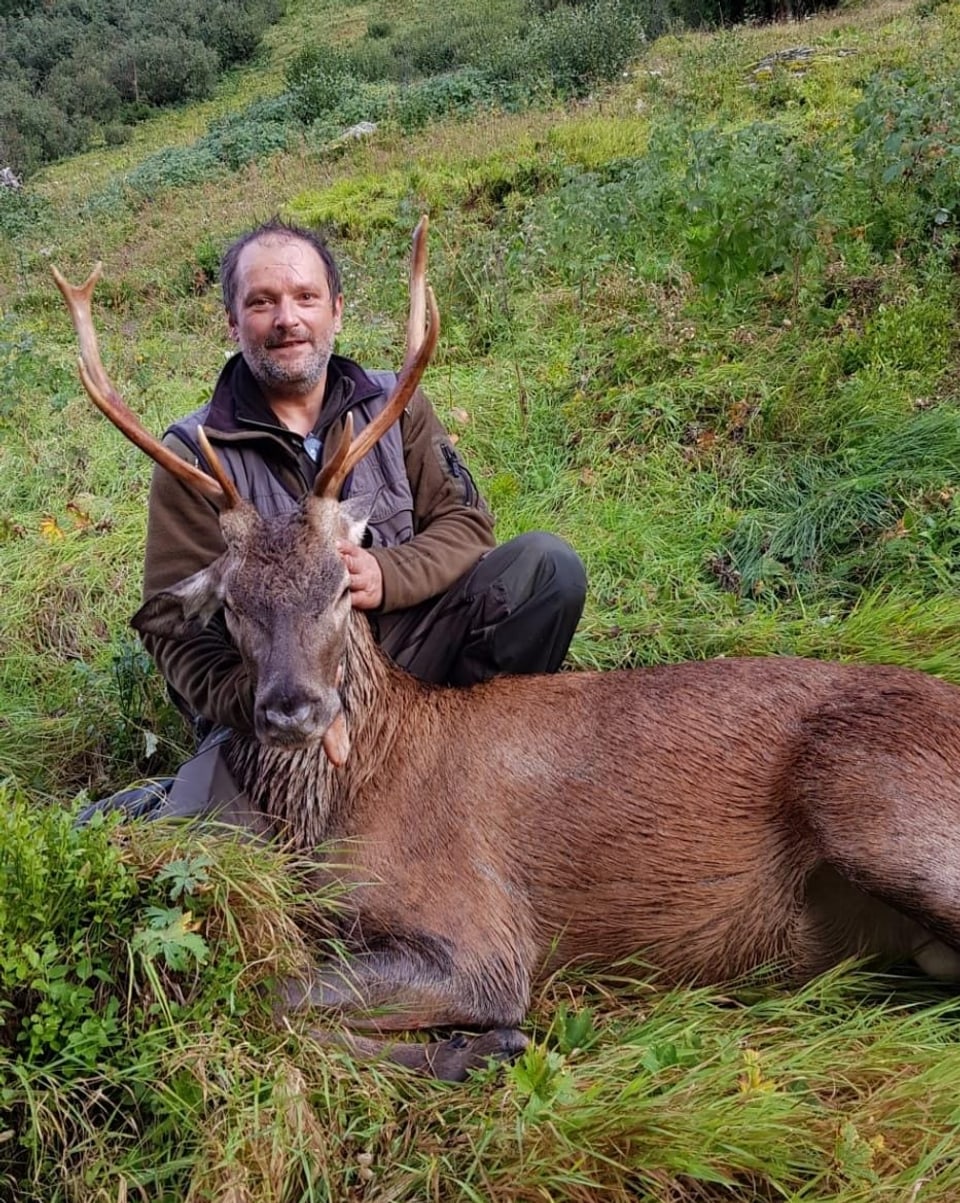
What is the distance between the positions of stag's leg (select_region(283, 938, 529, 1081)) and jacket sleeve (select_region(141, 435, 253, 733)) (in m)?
0.89

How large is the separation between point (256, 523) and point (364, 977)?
4.37ft

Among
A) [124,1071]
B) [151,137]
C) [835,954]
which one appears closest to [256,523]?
[124,1071]

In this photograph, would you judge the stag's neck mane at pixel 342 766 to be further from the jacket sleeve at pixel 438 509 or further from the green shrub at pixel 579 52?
the green shrub at pixel 579 52

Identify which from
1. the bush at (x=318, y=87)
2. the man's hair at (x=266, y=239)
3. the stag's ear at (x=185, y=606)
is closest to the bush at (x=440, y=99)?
the bush at (x=318, y=87)

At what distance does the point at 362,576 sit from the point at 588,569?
78.0 inches

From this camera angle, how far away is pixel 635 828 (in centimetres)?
322

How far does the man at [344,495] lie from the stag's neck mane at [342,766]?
0.17m

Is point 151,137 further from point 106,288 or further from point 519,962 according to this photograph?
point 519,962

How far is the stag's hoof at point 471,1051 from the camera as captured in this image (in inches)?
114

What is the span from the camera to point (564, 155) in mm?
11203

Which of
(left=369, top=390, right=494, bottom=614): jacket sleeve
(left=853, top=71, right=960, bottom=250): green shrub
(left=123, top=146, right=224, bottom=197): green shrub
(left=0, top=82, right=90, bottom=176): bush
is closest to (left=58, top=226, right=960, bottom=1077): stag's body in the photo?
(left=369, top=390, right=494, bottom=614): jacket sleeve

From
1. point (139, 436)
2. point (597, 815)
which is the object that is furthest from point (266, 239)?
point (597, 815)

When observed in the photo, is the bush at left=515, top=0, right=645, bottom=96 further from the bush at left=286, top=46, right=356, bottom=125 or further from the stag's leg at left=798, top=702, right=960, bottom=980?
the stag's leg at left=798, top=702, right=960, bottom=980

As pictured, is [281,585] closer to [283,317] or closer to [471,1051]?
[283,317]
